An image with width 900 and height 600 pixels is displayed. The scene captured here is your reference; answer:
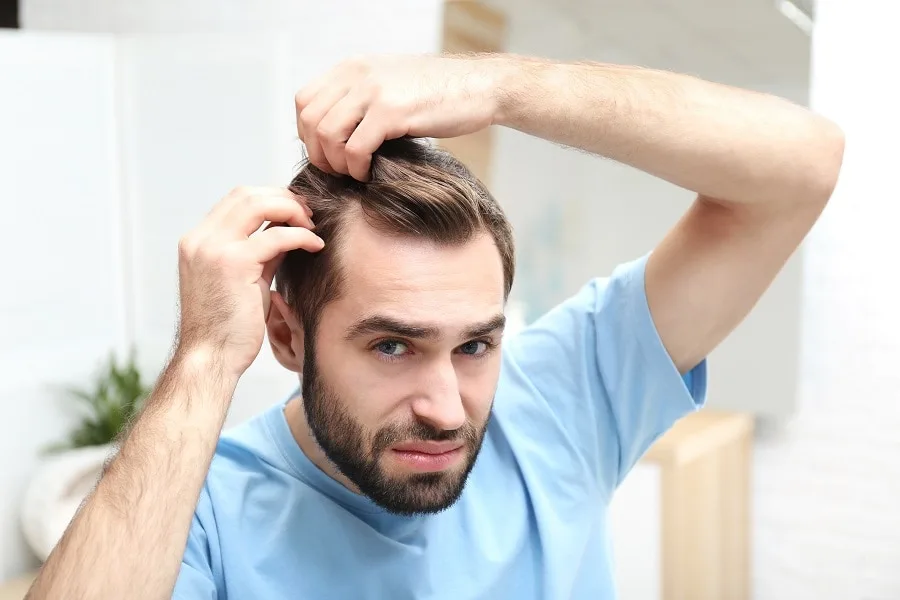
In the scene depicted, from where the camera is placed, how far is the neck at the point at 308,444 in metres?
1.39

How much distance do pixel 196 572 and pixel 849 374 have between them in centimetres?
205

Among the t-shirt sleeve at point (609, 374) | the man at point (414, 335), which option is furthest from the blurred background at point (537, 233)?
the man at point (414, 335)

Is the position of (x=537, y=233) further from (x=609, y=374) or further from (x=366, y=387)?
(x=366, y=387)

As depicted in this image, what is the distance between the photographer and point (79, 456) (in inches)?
125

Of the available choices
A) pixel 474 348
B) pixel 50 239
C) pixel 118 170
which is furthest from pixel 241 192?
pixel 118 170

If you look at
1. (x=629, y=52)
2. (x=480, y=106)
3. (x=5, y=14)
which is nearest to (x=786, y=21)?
(x=629, y=52)

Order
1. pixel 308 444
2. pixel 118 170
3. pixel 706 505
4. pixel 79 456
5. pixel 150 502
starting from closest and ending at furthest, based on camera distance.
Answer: pixel 150 502 < pixel 308 444 < pixel 706 505 < pixel 79 456 < pixel 118 170

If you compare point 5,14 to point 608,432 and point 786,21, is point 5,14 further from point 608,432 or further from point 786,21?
point 608,432

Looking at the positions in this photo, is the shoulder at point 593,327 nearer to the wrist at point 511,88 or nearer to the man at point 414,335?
the man at point 414,335

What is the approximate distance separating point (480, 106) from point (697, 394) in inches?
24.0

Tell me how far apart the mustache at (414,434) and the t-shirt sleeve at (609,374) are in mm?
302

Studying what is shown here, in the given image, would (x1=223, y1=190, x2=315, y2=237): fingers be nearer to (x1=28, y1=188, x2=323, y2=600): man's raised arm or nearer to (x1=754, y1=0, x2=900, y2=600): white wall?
(x1=28, y1=188, x2=323, y2=600): man's raised arm

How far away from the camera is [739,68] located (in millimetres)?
2652

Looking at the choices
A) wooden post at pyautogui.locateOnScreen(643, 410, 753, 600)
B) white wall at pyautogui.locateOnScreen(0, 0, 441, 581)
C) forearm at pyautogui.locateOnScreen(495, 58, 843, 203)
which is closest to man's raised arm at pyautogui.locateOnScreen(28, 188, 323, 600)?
forearm at pyautogui.locateOnScreen(495, 58, 843, 203)
